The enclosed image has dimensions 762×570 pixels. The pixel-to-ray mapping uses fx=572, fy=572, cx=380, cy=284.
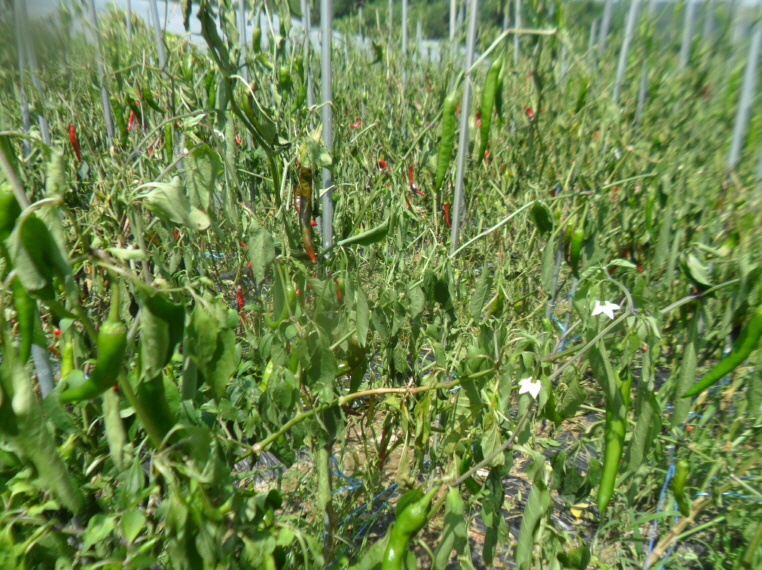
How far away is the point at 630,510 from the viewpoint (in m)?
1.18

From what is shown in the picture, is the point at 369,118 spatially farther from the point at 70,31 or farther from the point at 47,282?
the point at 47,282

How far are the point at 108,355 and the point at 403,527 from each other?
38 cm

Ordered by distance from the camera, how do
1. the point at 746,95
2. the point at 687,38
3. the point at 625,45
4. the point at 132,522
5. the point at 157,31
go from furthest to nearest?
the point at 157,31 → the point at 687,38 → the point at 625,45 → the point at 746,95 → the point at 132,522

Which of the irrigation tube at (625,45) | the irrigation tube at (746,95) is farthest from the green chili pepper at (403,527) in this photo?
the irrigation tube at (625,45)

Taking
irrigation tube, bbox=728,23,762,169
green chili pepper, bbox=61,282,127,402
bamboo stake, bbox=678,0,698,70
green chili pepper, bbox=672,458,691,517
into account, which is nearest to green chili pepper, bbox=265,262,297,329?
green chili pepper, bbox=61,282,127,402

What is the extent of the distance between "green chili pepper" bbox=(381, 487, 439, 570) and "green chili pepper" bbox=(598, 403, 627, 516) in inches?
11.4

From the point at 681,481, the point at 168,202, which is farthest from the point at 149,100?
the point at 681,481

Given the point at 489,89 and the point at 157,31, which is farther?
the point at 157,31

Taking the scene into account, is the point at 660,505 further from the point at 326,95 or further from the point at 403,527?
the point at 326,95

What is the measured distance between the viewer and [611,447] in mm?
813

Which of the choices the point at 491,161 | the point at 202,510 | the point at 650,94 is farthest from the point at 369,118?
the point at 202,510

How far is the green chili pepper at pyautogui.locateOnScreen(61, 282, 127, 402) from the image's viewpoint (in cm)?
48

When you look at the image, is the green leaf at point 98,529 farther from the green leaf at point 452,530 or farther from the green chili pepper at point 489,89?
the green chili pepper at point 489,89

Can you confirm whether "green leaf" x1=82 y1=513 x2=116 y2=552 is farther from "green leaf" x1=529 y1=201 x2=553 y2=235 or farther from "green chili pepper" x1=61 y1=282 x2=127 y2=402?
Result: "green leaf" x1=529 y1=201 x2=553 y2=235
